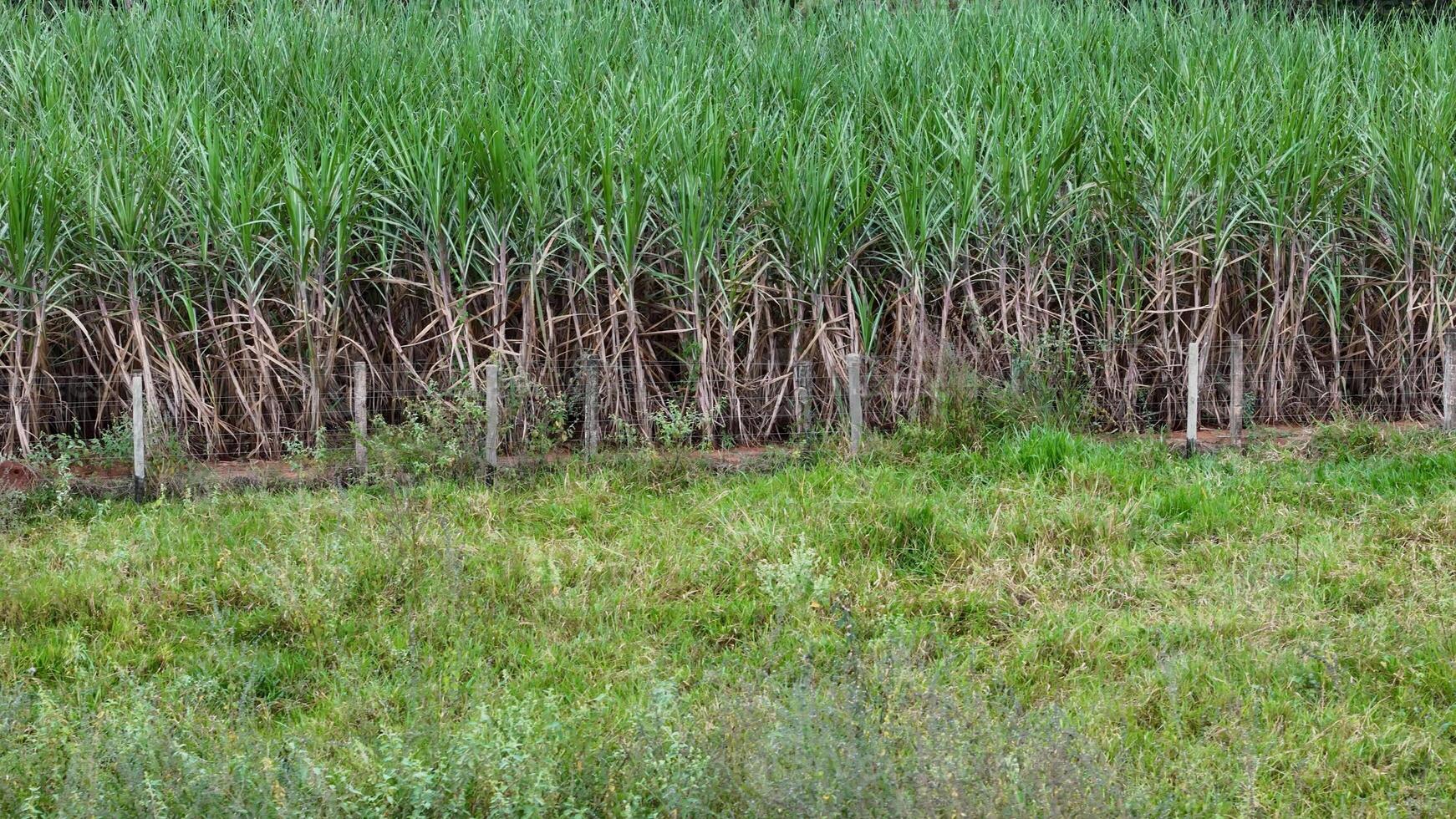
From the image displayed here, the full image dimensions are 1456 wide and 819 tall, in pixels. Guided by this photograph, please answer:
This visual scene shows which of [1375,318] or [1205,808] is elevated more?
[1375,318]

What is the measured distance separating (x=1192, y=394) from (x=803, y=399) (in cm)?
185

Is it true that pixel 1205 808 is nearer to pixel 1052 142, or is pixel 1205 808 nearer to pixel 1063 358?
pixel 1063 358

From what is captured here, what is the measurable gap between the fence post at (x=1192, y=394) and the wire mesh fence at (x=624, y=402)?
3 centimetres

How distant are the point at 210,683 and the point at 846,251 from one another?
4071 millimetres

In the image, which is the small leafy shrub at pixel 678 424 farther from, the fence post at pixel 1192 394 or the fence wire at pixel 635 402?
the fence post at pixel 1192 394

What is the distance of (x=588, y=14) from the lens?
1152 centimetres

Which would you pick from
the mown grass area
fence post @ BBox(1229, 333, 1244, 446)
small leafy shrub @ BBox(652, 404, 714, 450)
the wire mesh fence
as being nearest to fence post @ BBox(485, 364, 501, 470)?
the wire mesh fence

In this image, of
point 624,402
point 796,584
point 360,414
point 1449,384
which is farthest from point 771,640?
point 1449,384

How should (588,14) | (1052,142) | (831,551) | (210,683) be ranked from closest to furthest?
(210,683) < (831,551) < (1052,142) < (588,14)

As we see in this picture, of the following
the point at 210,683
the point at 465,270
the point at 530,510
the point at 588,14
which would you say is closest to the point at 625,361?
the point at 465,270

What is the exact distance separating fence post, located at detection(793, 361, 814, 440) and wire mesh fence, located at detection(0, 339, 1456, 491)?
0.04 ft

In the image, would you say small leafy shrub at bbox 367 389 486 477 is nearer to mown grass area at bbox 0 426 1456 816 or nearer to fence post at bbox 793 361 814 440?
mown grass area at bbox 0 426 1456 816

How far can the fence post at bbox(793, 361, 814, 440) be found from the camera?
6.16 metres

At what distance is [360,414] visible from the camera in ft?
19.7
